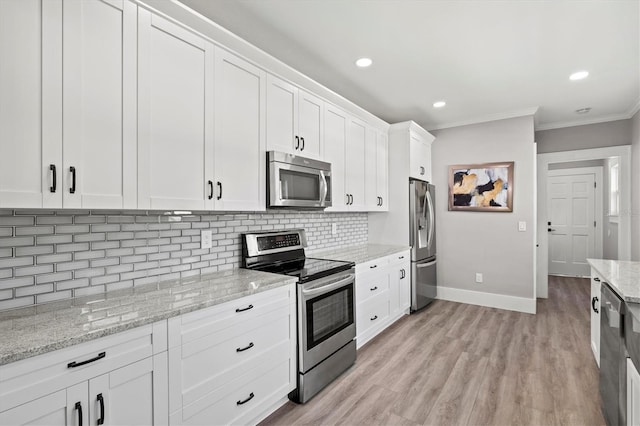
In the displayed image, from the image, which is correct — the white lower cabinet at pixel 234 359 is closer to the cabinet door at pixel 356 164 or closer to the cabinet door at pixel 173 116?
the cabinet door at pixel 173 116

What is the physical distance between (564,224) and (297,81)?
21.8 feet

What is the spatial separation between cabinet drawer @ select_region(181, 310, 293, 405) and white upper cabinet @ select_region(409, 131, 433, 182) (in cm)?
285

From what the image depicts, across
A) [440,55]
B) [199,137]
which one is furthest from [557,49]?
[199,137]

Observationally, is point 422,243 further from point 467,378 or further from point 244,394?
point 244,394

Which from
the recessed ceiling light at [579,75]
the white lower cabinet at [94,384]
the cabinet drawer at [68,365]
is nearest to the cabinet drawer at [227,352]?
the white lower cabinet at [94,384]

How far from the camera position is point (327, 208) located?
3.14 metres

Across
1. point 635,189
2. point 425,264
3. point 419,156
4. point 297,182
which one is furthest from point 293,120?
point 635,189

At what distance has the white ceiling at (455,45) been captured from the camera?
2.10 metres

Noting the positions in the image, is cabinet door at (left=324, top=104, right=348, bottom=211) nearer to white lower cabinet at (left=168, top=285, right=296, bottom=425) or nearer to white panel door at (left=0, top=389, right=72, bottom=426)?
white lower cabinet at (left=168, top=285, right=296, bottom=425)

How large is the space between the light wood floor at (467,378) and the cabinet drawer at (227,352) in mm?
529

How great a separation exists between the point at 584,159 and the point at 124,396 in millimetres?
5911

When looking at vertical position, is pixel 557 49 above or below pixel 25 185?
above

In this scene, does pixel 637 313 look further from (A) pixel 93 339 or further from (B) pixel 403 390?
(A) pixel 93 339

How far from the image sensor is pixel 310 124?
2848 millimetres
